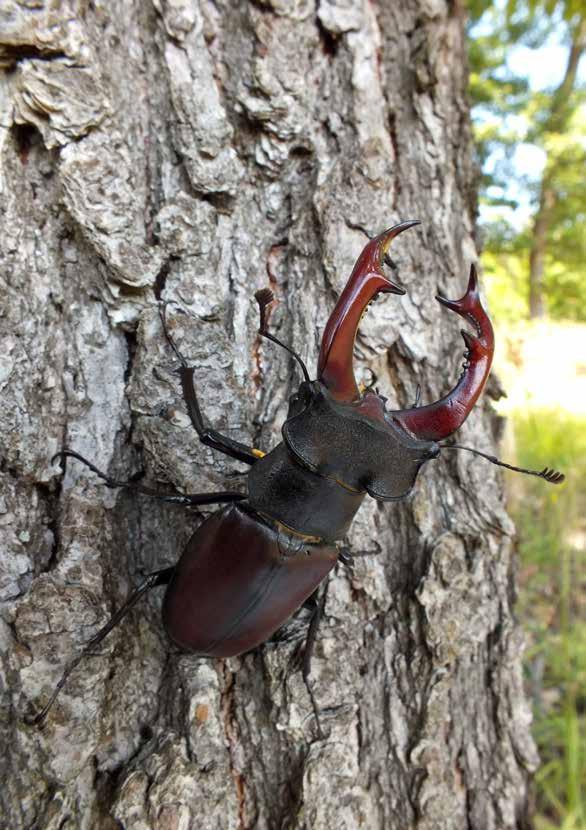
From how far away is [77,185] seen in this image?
119cm

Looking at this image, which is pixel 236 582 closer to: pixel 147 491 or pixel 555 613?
pixel 147 491

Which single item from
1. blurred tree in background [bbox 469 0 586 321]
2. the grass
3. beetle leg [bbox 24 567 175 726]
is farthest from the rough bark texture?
blurred tree in background [bbox 469 0 586 321]

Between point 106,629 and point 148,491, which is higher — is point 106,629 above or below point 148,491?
below

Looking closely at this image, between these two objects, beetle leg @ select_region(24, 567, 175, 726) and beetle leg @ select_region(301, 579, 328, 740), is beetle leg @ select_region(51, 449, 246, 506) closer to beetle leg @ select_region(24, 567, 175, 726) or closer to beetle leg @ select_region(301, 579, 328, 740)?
beetle leg @ select_region(24, 567, 175, 726)

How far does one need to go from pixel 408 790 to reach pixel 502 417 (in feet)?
3.27

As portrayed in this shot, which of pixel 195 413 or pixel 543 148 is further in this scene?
pixel 543 148

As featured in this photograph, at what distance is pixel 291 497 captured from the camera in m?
1.26

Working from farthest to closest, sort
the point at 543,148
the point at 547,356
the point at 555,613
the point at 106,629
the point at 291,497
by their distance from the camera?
the point at 543,148 → the point at 547,356 → the point at 555,613 → the point at 291,497 → the point at 106,629

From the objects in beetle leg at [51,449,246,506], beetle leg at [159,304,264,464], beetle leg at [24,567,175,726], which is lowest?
beetle leg at [24,567,175,726]

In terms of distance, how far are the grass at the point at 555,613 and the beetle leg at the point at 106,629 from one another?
160 centimetres

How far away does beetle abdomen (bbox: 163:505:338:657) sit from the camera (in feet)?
3.81

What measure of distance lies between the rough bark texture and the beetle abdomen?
0.11 metres

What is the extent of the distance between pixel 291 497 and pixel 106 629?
1.51 ft

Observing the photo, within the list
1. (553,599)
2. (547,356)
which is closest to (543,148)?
(547,356)
